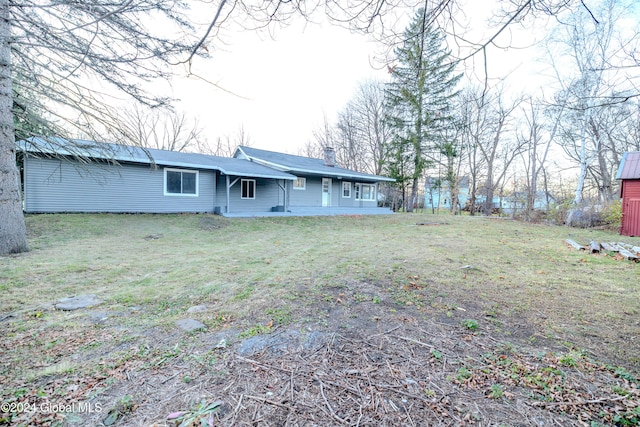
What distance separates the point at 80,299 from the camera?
11.9 feet

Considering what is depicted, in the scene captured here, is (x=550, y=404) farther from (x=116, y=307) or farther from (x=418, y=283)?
(x=116, y=307)

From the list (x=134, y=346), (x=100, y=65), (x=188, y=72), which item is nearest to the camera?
(x=134, y=346)

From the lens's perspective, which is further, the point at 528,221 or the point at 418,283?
the point at 528,221

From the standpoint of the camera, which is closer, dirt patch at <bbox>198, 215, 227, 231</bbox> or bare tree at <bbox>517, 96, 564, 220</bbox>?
dirt patch at <bbox>198, 215, 227, 231</bbox>

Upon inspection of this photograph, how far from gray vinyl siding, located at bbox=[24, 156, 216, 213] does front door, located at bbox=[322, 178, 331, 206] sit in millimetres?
7563

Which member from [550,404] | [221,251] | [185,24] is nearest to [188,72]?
[185,24]

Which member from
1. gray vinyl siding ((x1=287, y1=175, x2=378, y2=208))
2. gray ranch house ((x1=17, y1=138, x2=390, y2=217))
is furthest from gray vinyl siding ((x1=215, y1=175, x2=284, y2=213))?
gray vinyl siding ((x1=287, y1=175, x2=378, y2=208))

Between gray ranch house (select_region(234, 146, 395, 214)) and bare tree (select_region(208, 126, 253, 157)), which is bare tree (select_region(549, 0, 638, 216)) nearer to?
gray ranch house (select_region(234, 146, 395, 214))

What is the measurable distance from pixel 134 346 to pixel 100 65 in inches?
154

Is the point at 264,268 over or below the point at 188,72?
below

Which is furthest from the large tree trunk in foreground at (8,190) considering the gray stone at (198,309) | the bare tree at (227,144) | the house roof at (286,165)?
the bare tree at (227,144)

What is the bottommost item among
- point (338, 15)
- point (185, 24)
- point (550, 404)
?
point (550, 404)

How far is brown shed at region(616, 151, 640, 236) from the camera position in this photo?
37.8 ft

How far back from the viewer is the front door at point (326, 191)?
63.0ft
